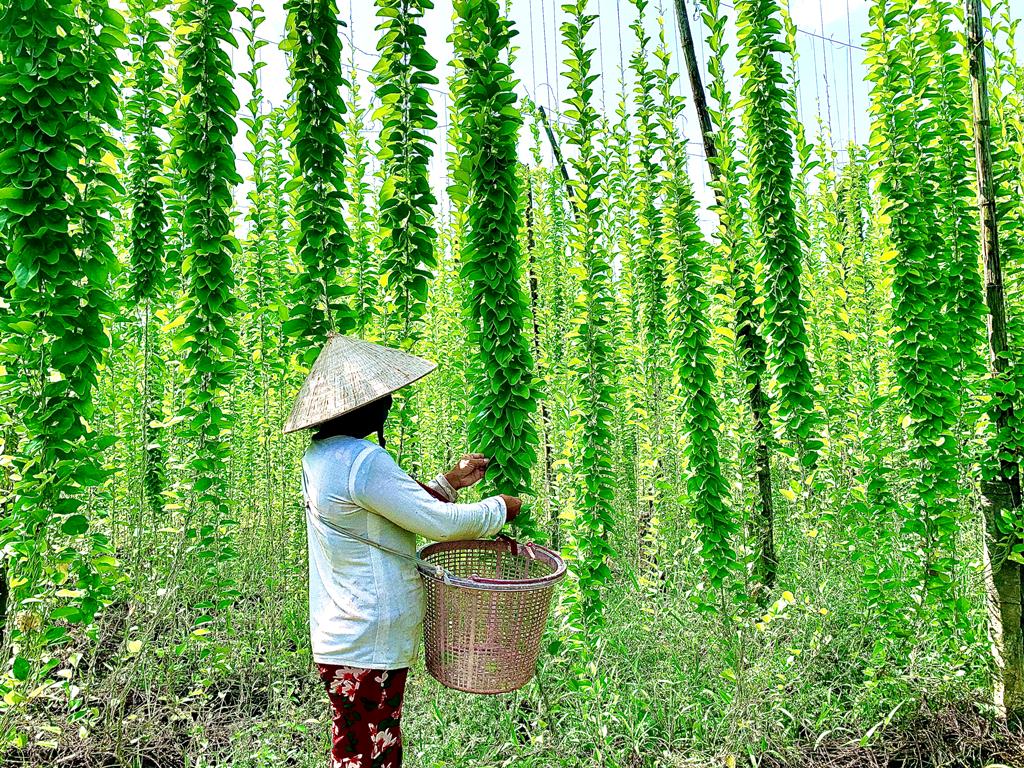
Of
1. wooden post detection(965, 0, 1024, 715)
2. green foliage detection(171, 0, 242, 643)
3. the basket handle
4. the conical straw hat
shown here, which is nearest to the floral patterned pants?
the basket handle

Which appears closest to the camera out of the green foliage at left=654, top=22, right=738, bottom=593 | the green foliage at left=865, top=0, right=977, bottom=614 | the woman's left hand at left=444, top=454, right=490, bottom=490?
the woman's left hand at left=444, top=454, right=490, bottom=490

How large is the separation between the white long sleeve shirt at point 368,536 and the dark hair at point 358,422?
0.13ft

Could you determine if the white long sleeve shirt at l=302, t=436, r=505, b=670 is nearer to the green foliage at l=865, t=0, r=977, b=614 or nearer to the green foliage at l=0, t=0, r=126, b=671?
the green foliage at l=0, t=0, r=126, b=671

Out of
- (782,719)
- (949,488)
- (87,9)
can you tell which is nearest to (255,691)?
(782,719)

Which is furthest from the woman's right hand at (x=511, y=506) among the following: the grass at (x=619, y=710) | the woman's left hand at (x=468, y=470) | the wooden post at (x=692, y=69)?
the wooden post at (x=692, y=69)

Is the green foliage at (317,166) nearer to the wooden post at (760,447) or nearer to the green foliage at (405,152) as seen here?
the green foliage at (405,152)

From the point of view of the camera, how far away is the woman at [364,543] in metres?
2.24

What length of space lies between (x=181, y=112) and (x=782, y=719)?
4088 millimetres

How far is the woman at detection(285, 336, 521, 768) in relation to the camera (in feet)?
7.34

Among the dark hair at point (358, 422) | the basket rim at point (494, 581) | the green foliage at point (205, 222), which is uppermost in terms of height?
the green foliage at point (205, 222)

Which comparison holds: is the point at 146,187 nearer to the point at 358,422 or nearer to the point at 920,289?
the point at 358,422

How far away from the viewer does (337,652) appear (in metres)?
2.27

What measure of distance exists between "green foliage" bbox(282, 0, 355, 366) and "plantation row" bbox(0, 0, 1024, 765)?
0.6 inches

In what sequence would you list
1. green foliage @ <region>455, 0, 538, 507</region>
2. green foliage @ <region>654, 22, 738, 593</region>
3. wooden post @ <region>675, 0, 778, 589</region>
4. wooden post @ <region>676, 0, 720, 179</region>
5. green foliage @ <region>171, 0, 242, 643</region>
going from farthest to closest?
1. wooden post @ <region>676, 0, 720, 179</region>
2. wooden post @ <region>675, 0, 778, 589</region>
3. green foliage @ <region>654, 22, 738, 593</region>
4. green foliage @ <region>455, 0, 538, 507</region>
5. green foliage @ <region>171, 0, 242, 643</region>
